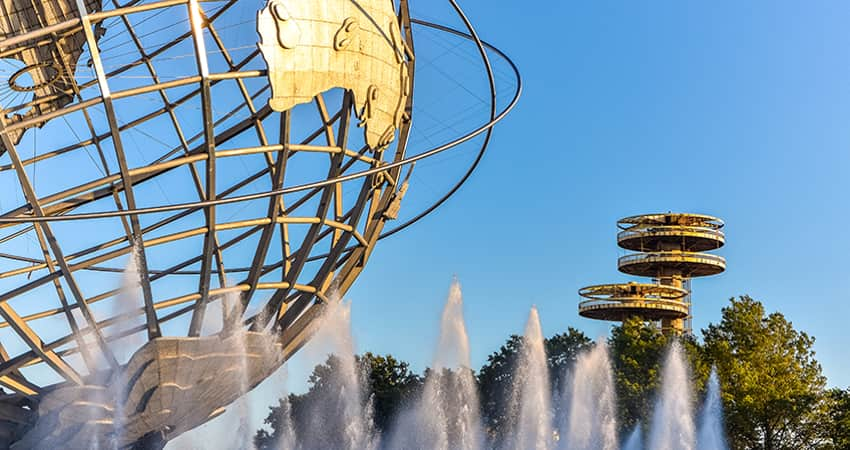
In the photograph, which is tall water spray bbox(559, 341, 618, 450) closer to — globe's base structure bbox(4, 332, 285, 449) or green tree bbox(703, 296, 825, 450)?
green tree bbox(703, 296, 825, 450)

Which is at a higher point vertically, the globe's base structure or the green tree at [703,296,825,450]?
the green tree at [703,296,825,450]

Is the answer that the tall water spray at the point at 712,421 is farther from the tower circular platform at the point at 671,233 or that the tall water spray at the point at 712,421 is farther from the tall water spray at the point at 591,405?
the tower circular platform at the point at 671,233

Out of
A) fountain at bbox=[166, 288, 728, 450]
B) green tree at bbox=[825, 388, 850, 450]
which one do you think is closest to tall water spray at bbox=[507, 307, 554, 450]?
fountain at bbox=[166, 288, 728, 450]

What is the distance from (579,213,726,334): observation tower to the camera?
60.1 m

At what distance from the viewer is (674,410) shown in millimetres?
42688

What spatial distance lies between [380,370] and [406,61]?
3365 centimetres

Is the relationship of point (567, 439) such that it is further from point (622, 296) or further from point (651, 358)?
point (622, 296)

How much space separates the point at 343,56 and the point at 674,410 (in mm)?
26666

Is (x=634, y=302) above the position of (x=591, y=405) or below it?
above

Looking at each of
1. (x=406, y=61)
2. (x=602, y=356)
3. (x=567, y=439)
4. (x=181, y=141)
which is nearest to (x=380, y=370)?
(x=602, y=356)

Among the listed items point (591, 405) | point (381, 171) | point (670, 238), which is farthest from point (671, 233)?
point (381, 171)

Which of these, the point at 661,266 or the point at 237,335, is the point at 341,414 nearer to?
the point at 661,266

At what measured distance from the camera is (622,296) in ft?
198

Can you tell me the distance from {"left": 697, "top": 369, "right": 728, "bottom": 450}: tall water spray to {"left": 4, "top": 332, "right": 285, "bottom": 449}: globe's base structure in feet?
70.4
